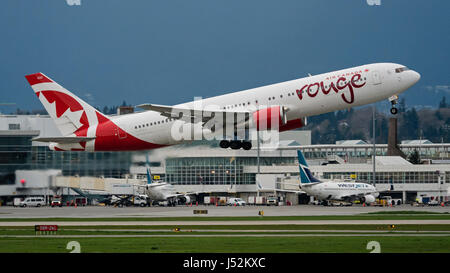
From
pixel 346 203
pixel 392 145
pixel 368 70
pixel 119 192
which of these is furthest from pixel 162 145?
pixel 392 145

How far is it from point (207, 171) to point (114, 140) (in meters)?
64.6

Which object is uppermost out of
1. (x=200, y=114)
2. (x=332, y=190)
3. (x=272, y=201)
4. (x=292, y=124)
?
(x=200, y=114)

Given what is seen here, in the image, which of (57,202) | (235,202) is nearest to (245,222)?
(57,202)

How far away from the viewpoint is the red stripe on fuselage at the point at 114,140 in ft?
212

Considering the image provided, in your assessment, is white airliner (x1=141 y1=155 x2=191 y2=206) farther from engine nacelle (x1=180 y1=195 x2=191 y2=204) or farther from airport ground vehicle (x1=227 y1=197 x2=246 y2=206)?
airport ground vehicle (x1=227 y1=197 x2=246 y2=206)

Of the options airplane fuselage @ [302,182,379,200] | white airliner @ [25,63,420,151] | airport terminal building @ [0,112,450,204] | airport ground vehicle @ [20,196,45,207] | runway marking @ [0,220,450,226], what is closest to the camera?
white airliner @ [25,63,420,151]

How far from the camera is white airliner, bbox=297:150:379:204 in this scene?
108688 millimetres

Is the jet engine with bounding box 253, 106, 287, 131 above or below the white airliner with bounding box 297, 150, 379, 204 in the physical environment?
above

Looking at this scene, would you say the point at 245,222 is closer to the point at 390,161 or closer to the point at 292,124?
the point at 292,124

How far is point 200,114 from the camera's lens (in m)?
61.8

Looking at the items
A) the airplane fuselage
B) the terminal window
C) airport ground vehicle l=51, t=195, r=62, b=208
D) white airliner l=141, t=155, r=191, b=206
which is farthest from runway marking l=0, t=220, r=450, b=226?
the airplane fuselage

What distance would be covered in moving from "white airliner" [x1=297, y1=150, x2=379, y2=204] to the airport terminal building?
8.75m
